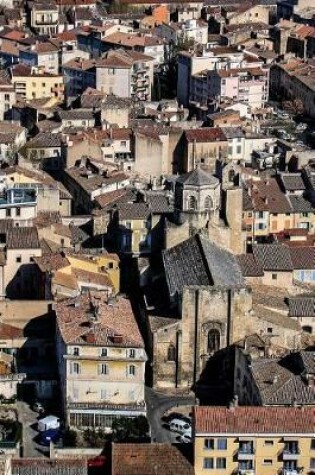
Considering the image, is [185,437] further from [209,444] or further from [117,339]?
[209,444]

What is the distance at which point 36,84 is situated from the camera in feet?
337

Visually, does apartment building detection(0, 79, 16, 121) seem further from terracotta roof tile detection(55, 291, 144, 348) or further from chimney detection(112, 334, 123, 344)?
chimney detection(112, 334, 123, 344)

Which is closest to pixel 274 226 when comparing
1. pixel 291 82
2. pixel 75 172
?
pixel 75 172

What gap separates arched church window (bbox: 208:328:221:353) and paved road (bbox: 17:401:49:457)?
905 cm

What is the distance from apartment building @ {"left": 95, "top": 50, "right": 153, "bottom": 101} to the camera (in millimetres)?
101125

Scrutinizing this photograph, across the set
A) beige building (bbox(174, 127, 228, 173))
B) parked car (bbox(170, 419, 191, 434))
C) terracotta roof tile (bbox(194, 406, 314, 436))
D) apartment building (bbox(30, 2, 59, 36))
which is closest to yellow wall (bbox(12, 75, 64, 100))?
beige building (bbox(174, 127, 228, 173))

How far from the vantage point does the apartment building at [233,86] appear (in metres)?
100

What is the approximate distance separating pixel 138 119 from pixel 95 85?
11.0 meters

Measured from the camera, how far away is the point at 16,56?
362ft

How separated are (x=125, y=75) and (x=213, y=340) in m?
49.9

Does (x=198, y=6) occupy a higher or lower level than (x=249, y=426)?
higher

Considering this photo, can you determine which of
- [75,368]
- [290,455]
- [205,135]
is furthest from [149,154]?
[290,455]

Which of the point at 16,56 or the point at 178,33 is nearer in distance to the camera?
the point at 16,56

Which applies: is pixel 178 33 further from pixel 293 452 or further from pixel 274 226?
pixel 293 452
